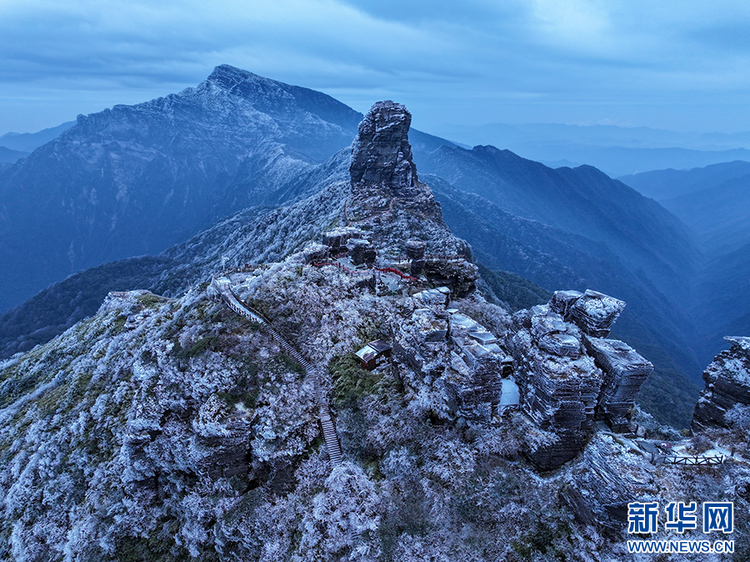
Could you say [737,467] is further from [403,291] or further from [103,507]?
[103,507]

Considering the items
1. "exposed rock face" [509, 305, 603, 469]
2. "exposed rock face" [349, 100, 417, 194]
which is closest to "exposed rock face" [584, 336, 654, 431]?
"exposed rock face" [509, 305, 603, 469]

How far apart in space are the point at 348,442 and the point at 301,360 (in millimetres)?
9197

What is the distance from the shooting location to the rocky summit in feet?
72.7

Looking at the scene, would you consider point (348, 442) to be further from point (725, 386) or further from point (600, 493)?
point (725, 386)

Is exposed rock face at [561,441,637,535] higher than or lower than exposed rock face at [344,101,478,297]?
lower

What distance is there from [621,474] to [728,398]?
13924 mm

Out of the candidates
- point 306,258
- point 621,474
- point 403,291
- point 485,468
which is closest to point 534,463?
point 485,468

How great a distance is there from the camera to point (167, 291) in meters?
142

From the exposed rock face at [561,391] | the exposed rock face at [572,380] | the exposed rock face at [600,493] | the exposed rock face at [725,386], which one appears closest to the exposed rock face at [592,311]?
the exposed rock face at [572,380]

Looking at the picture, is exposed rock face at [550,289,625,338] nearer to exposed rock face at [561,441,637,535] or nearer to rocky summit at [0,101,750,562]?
rocky summit at [0,101,750,562]

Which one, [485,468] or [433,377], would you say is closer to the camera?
[485,468]

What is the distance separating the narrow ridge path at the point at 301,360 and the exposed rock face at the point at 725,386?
2805 centimetres

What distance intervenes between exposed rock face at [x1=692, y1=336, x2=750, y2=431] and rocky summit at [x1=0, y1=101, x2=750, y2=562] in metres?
1.68

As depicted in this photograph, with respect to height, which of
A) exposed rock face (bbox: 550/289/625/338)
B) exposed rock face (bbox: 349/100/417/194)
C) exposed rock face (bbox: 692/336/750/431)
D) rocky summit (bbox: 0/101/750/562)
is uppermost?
exposed rock face (bbox: 349/100/417/194)
